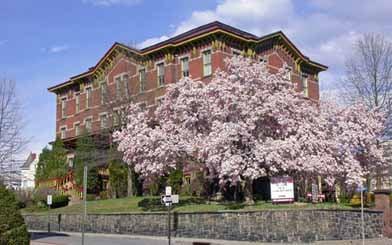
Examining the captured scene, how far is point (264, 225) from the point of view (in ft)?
81.8

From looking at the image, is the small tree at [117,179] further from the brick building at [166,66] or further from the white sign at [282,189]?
the white sign at [282,189]

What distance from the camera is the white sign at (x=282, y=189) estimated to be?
27016 millimetres

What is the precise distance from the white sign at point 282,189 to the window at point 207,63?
1695 centimetres

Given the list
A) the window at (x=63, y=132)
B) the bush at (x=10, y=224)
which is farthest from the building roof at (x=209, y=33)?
the bush at (x=10, y=224)

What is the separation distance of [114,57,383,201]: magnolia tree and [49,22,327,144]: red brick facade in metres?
9.34

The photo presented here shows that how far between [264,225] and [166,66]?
23.3m

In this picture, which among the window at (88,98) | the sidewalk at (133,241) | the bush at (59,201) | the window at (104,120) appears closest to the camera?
the sidewalk at (133,241)

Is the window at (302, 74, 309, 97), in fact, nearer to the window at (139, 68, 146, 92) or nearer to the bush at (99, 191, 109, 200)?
the window at (139, 68, 146, 92)

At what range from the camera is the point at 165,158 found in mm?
29688

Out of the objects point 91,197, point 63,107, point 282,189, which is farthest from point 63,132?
point 282,189

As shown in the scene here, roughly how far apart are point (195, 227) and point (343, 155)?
9.89 m

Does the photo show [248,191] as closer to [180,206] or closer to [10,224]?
[180,206]

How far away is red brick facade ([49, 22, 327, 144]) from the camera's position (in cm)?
4259

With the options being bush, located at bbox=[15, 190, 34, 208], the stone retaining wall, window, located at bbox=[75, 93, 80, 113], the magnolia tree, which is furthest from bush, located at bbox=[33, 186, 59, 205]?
the stone retaining wall
